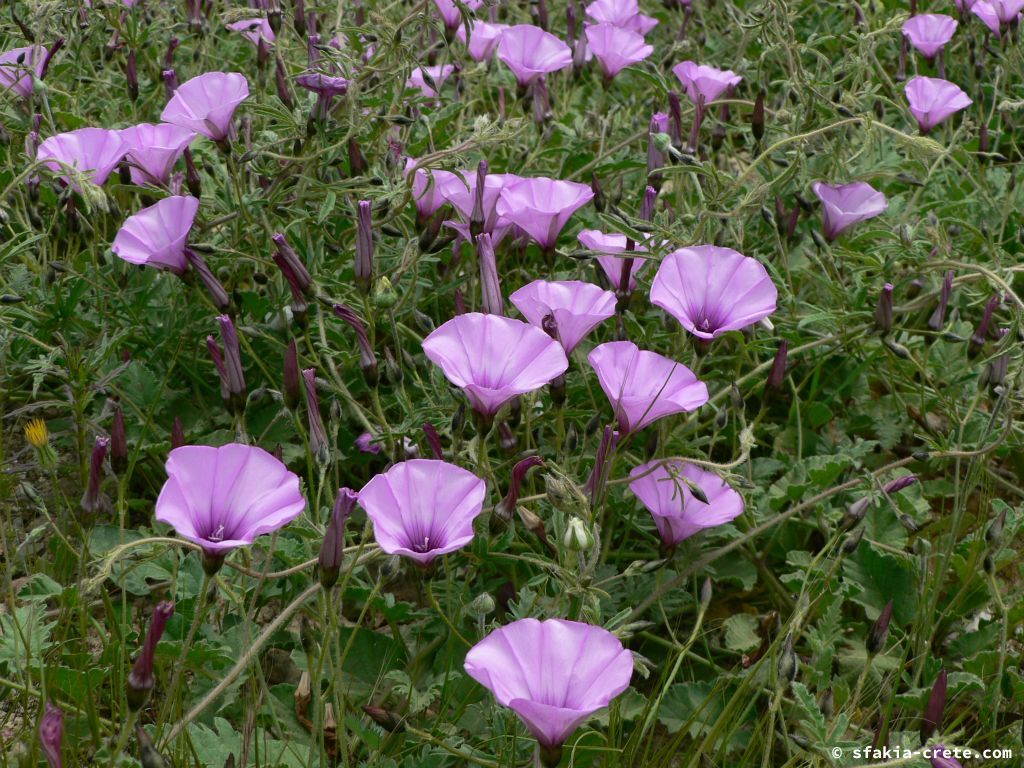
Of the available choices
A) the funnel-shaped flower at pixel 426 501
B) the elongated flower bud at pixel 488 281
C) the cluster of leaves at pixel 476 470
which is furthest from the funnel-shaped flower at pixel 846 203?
the funnel-shaped flower at pixel 426 501

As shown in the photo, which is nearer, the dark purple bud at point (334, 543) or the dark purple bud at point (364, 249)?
the dark purple bud at point (334, 543)

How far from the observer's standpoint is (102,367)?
2293 millimetres

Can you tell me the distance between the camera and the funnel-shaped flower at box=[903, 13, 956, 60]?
3598mm

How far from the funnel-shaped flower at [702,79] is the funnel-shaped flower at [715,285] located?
1.05m

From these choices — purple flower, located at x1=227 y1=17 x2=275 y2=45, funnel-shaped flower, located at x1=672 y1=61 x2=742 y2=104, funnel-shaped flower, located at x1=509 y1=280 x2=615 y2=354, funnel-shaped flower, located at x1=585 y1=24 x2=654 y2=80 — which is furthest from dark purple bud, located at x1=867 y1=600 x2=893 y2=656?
purple flower, located at x1=227 y1=17 x2=275 y2=45

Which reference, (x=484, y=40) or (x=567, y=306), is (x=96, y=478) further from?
(x=484, y=40)

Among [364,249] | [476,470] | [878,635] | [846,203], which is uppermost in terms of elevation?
[364,249]

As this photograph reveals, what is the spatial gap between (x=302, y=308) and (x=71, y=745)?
0.81 meters

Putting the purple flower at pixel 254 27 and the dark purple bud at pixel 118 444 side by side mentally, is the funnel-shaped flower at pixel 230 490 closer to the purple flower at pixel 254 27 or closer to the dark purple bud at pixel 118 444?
the dark purple bud at pixel 118 444

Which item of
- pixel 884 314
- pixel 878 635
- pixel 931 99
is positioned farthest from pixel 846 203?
pixel 878 635

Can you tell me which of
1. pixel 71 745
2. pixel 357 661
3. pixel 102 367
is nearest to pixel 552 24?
pixel 102 367

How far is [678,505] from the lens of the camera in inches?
77.2

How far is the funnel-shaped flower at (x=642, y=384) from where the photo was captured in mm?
1825

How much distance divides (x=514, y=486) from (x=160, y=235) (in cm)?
96
